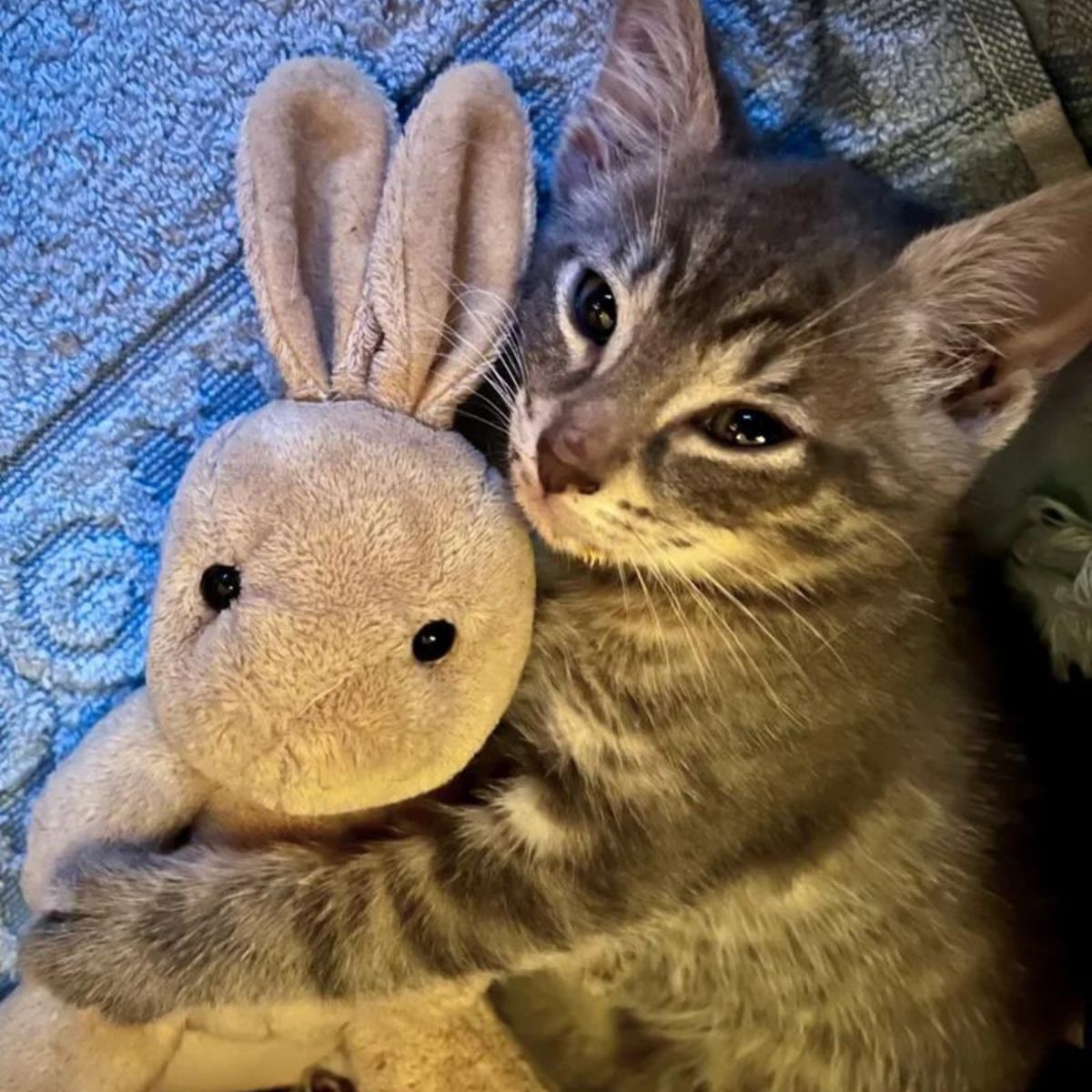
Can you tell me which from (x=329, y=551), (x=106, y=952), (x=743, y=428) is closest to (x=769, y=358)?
(x=743, y=428)

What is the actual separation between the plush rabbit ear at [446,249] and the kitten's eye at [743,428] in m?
0.21

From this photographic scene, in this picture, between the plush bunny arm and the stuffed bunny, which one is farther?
the plush bunny arm

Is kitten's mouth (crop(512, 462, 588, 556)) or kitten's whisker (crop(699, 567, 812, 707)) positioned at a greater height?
kitten's mouth (crop(512, 462, 588, 556))

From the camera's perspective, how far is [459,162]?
118 cm

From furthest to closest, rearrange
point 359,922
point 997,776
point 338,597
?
point 997,776
point 359,922
point 338,597

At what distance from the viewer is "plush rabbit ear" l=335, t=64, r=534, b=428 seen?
116 centimetres

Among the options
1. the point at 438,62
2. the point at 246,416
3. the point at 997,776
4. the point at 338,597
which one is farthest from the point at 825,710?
the point at 438,62

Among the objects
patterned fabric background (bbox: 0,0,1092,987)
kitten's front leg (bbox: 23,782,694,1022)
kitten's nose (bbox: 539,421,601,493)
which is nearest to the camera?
kitten's nose (bbox: 539,421,601,493)

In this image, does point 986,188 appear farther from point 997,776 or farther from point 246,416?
point 246,416

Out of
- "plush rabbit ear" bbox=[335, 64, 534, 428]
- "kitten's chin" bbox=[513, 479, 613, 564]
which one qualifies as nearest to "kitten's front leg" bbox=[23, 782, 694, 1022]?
"kitten's chin" bbox=[513, 479, 613, 564]

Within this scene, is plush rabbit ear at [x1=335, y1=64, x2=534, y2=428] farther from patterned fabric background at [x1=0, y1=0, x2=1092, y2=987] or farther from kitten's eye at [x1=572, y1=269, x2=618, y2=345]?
patterned fabric background at [x1=0, y1=0, x2=1092, y2=987]

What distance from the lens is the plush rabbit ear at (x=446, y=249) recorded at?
116cm

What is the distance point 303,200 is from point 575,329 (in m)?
0.27

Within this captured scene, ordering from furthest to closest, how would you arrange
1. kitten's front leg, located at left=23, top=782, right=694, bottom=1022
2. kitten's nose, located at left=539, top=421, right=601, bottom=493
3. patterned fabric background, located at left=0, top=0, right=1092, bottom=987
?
1. patterned fabric background, located at left=0, top=0, right=1092, bottom=987
2. kitten's front leg, located at left=23, top=782, right=694, bottom=1022
3. kitten's nose, located at left=539, top=421, right=601, bottom=493
